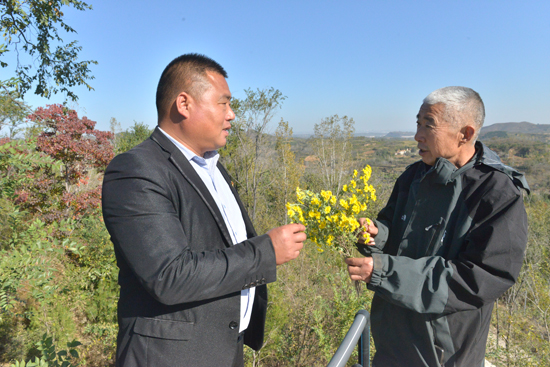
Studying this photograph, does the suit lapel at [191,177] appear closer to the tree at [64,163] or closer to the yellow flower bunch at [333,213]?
the yellow flower bunch at [333,213]

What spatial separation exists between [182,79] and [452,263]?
1432 mm

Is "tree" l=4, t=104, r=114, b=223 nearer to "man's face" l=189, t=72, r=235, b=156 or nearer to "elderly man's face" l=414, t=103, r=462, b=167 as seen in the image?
"man's face" l=189, t=72, r=235, b=156

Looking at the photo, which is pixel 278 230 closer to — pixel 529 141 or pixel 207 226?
pixel 207 226

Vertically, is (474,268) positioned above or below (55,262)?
above

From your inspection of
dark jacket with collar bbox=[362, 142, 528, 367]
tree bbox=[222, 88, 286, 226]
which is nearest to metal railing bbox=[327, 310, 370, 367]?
dark jacket with collar bbox=[362, 142, 528, 367]

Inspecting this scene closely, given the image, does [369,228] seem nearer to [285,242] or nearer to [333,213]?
[333,213]

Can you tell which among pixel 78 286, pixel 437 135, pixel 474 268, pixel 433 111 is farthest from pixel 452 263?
pixel 78 286

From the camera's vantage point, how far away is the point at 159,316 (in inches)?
46.9

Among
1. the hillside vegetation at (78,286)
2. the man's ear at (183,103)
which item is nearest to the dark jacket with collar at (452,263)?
the man's ear at (183,103)

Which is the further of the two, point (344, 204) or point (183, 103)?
point (344, 204)

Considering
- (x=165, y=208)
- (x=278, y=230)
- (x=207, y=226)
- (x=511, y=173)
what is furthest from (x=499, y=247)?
(x=165, y=208)

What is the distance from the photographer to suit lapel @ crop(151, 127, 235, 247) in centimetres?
131

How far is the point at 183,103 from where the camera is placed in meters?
1.42

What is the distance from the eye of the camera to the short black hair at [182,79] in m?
1.42
